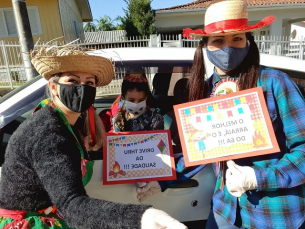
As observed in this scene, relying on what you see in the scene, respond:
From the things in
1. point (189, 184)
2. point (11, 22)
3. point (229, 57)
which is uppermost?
point (11, 22)

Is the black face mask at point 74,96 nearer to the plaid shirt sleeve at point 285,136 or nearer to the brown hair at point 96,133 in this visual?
the brown hair at point 96,133

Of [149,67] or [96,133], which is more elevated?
[149,67]

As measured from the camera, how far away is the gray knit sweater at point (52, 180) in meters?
0.95

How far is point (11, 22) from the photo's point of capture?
12.6 metres

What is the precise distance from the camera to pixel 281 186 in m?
1.22

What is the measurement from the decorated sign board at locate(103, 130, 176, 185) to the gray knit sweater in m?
0.50

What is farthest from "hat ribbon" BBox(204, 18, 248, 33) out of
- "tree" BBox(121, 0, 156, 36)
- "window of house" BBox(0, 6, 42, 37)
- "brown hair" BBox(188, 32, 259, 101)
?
"tree" BBox(121, 0, 156, 36)

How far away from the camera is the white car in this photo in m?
1.71

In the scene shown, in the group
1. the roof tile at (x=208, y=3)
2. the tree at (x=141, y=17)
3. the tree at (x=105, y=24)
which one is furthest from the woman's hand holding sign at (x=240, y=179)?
the tree at (x=105, y=24)

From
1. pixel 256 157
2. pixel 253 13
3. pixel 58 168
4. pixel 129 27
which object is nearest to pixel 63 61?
pixel 58 168

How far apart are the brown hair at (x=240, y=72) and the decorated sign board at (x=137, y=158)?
15.8 inches

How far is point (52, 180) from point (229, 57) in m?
1.10

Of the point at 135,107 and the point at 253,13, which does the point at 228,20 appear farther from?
the point at 253,13

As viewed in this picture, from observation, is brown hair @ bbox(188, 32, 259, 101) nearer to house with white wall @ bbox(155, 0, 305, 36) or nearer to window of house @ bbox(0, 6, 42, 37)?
window of house @ bbox(0, 6, 42, 37)
